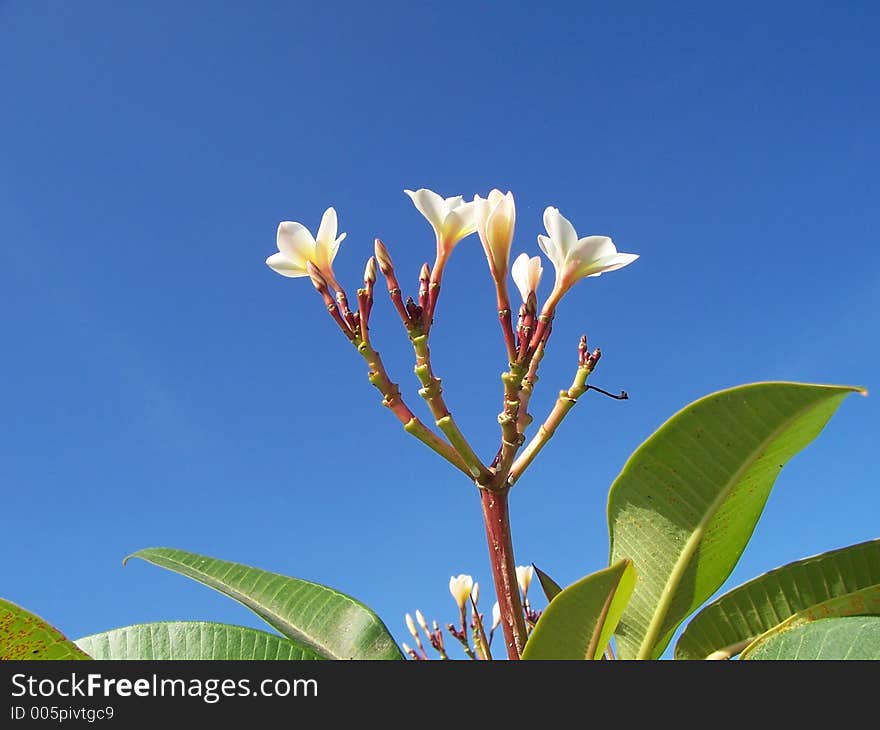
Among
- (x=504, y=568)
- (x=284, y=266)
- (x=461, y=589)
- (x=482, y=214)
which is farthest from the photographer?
(x=461, y=589)

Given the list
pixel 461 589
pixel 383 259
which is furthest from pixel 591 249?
pixel 461 589

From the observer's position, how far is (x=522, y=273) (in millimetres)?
1495

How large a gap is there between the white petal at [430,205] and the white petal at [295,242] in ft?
0.71

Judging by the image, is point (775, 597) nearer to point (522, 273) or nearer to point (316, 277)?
point (522, 273)

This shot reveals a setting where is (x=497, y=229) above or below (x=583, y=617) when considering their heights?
above

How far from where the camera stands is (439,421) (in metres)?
1.32

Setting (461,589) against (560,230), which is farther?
(461,589)

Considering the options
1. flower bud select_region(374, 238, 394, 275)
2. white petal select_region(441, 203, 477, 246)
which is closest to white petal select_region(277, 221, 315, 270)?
flower bud select_region(374, 238, 394, 275)

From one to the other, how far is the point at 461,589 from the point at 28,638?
159 cm

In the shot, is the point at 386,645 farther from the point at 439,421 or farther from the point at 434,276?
the point at 434,276

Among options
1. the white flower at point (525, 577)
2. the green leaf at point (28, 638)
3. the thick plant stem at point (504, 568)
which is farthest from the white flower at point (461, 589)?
the green leaf at point (28, 638)

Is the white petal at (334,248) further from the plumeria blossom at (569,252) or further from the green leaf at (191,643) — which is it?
the green leaf at (191,643)

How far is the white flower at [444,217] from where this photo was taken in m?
1.46
